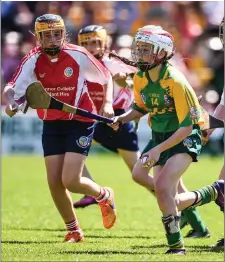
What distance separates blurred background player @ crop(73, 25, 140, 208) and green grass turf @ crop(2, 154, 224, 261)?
2.15 feet

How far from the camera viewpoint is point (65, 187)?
23.6ft

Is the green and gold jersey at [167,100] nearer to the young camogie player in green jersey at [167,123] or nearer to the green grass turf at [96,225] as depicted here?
the young camogie player in green jersey at [167,123]

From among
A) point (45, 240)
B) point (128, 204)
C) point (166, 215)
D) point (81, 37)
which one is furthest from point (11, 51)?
point (166, 215)

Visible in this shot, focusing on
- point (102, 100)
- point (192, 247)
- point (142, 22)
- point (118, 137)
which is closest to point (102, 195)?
point (192, 247)

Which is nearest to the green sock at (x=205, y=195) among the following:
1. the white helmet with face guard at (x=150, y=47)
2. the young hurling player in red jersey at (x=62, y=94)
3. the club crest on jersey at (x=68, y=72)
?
the young hurling player in red jersey at (x=62, y=94)

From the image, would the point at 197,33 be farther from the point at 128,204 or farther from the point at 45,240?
the point at 45,240

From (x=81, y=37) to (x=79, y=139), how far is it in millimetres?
2087

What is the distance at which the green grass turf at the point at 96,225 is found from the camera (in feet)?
20.7

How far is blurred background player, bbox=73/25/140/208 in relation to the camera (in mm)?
8805

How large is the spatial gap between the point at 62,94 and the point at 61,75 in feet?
0.52

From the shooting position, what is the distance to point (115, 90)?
9.21m

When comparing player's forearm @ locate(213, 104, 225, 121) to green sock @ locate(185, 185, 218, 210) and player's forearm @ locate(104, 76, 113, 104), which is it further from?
player's forearm @ locate(104, 76, 113, 104)

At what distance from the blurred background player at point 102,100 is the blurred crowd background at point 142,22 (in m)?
8.59

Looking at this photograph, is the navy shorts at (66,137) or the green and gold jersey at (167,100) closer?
the green and gold jersey at (167,100)
